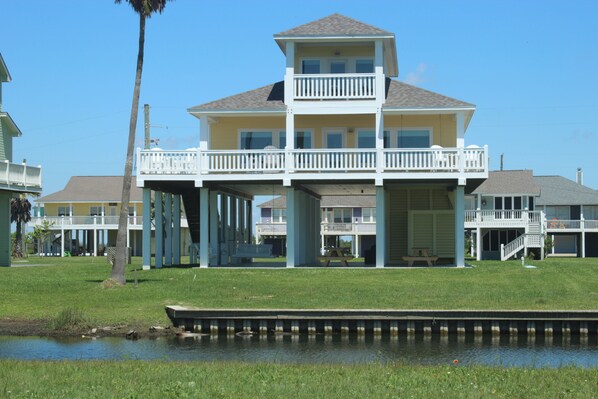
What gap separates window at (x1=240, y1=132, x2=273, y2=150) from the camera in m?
41.8

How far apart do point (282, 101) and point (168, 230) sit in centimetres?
795

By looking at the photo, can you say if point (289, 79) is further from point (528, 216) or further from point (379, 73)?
point (528, 216)

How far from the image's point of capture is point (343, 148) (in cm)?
4041

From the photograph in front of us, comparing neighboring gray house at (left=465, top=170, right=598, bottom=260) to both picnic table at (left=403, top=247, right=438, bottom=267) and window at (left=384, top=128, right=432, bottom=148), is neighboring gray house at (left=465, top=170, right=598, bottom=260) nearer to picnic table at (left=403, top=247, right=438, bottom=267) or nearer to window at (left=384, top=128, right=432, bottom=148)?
picnic table at (left=403, top=247, right=438, bottom=267)

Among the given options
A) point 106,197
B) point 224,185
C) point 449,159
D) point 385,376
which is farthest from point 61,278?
point 106,197

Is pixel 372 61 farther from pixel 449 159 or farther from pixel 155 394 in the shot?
pixel 155 394

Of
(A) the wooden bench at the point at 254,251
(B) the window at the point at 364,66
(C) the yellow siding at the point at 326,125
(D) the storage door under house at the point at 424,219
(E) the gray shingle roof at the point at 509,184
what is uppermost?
(B) the window at the point at 364,66

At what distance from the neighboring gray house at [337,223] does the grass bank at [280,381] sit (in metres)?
64.8

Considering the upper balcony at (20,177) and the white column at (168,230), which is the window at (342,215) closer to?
the upper balcony at (20,177)

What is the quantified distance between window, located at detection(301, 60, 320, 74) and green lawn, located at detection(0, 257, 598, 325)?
9357 mm

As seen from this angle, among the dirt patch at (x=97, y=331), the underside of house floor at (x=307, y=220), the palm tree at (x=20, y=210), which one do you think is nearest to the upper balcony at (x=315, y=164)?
the underside of house floor at (x=307, y=220)

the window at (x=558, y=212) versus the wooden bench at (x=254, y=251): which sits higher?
the window at (x=558, y=212)

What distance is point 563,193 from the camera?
7962cm

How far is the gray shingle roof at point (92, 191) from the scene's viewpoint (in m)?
85.0
